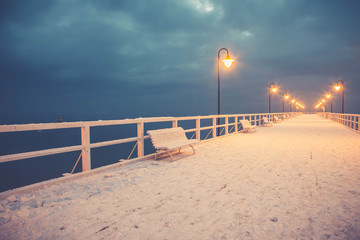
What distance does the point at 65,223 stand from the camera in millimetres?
2742

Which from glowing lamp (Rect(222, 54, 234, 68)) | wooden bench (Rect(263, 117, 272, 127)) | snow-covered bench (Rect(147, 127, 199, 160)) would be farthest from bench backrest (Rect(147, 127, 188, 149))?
wooden bench (Rect(263, 117, 272, 127))

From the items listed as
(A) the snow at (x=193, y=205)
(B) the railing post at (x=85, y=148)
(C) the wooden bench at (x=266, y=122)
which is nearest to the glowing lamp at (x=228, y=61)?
(A) the snow at (x=193, y=205)

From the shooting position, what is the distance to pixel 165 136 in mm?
6676

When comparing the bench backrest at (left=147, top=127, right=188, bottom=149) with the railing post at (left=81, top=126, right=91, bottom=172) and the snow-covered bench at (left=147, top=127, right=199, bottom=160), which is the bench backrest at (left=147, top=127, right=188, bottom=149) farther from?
the railing post at (left=81, top=126, right=91, bottom=172)

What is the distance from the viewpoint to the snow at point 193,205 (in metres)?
2.54

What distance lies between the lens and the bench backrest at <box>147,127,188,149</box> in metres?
6.17

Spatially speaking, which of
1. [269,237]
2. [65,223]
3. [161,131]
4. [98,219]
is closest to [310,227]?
[269,237]

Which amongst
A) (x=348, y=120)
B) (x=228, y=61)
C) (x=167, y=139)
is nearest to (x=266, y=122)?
(x=348, y=120)

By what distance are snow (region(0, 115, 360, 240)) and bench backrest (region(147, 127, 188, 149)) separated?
100 cm

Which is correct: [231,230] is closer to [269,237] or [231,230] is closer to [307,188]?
[269,237]

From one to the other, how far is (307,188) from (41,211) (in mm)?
4224

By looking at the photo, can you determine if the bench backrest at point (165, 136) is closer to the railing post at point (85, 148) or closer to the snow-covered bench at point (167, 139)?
the snow-covered bench at point (167, 139)

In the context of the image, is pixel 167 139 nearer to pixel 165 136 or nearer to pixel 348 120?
pixel 165 136

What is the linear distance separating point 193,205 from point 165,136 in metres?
3.57
